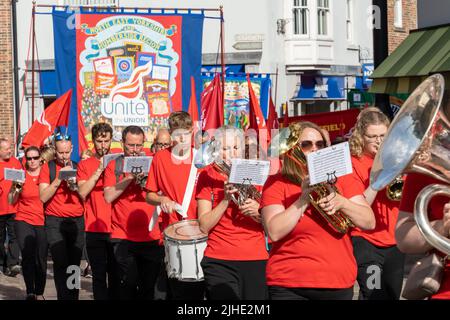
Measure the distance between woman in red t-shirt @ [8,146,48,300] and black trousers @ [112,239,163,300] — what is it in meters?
2.17

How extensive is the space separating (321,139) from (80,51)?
1236cm

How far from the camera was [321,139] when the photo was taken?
19.9 feet

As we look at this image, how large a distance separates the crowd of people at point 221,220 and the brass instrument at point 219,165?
26 mm

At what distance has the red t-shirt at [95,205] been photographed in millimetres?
10094

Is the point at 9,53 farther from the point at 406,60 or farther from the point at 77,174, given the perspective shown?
the point at 77,174

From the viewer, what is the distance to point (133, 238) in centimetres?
932

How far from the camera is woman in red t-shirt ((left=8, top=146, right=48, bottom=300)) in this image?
11430 mm

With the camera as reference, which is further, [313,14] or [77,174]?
[313,14]

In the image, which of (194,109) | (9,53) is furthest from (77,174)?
(9,53)

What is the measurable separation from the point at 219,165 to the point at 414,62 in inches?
341

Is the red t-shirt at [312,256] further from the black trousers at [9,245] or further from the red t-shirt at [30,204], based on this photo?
the black trousers at [9,245]

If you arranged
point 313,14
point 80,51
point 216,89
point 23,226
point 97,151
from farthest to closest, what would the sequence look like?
point 313,14 < point 80,51 < point 216,89 < point 23,226 < point 97,151

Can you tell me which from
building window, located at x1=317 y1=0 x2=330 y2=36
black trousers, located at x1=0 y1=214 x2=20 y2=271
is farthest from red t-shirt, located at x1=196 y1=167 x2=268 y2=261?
building window, located at x1=317 y1=0 x2=330 y2=36

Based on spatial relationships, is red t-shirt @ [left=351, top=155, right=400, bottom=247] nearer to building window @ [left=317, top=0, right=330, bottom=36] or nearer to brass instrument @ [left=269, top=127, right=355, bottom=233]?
brass instrument @ [left=269, top=127, right=355, bottom=233]
